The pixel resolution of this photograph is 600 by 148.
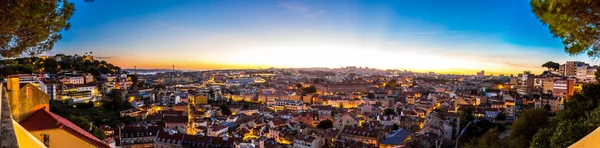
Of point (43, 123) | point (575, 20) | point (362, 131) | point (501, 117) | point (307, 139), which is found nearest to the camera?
point (575, 20)

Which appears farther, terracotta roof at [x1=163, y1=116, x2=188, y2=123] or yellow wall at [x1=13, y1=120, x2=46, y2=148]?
terracotta roof at [x1=163, y1=116, x2=188, y2=123]

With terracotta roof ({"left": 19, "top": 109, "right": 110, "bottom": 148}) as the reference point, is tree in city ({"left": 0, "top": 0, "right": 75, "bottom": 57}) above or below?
above

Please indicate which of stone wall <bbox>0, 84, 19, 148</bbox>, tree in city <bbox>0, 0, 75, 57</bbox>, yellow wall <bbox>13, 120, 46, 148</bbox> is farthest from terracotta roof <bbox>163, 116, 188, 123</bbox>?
stone wall <bbox>0, 84, 19, 148</bbox>

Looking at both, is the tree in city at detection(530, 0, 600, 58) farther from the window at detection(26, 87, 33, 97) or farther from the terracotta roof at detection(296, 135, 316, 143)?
the terracotta roof at detection(296, 135, 316, 143)

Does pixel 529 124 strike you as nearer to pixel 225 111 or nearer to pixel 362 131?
pixel 362 131

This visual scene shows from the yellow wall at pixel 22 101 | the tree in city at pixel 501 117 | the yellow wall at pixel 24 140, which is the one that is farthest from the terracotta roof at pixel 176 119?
the tree in city at pixel 501 117

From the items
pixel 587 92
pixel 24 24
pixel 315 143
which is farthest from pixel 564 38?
pixel 315 143

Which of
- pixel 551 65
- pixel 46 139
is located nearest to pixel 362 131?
pixel 46 139
